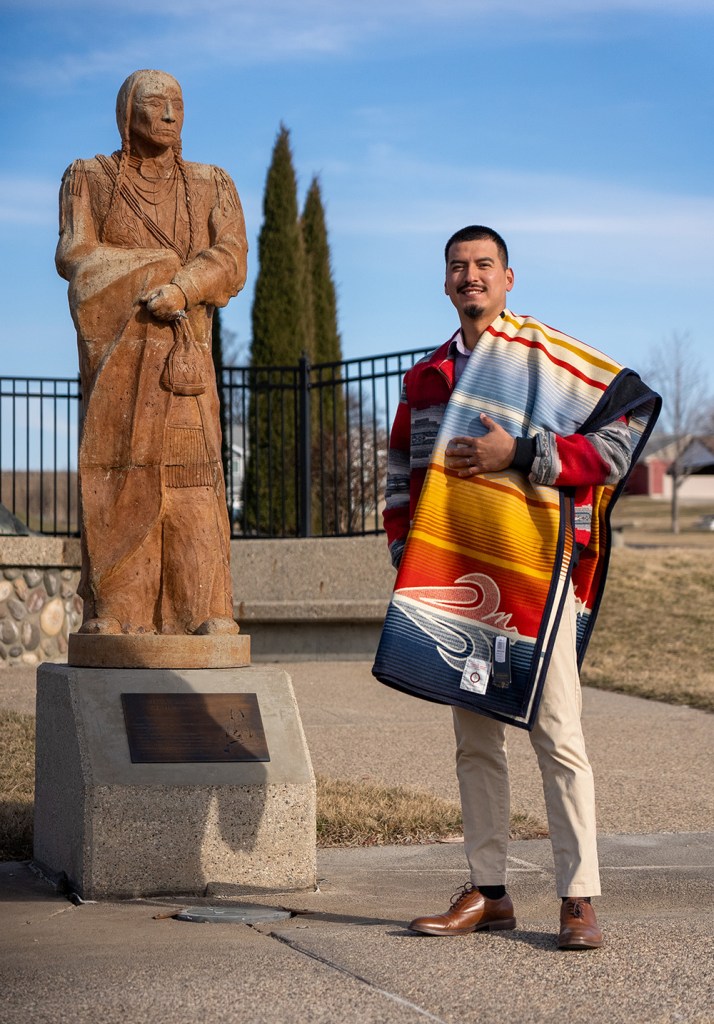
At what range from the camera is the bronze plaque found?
469cm

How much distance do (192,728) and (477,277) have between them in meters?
→ 1.90

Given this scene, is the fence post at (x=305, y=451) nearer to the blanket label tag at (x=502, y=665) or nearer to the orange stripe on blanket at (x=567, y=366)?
the orange stripe on blanket at (x=567, y=366)

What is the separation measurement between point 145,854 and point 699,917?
1.81 metres

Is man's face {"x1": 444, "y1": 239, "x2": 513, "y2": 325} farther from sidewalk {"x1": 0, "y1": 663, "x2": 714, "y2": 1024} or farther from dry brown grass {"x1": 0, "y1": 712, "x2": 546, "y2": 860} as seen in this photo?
dry brown grass {"x1": 0, "y1": 712, "x2": 546, "y2": 860}

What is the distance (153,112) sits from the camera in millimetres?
5363

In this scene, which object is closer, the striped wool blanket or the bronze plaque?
the striped wool blanket

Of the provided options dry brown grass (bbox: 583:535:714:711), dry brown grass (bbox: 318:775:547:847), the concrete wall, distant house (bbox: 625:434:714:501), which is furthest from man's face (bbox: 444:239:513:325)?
distant house (bbox: 625:434:714:501)

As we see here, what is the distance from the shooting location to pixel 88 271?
5234 millimetres

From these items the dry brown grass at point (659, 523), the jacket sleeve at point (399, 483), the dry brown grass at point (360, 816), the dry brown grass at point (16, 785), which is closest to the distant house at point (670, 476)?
the dry brown grass at point (659, 523)

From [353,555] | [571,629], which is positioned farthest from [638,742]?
[571,629]

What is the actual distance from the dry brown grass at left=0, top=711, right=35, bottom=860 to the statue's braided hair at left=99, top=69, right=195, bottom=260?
2.47m

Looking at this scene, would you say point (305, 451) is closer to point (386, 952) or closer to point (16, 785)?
point (16, 785)

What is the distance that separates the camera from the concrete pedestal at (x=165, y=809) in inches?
178

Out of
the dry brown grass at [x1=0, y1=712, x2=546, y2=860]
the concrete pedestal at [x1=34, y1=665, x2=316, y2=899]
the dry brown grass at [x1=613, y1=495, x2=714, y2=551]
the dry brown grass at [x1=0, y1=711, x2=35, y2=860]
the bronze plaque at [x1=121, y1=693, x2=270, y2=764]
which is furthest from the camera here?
the dry brown grass at [x1=613, y1=495, x2=714, y2=551]
